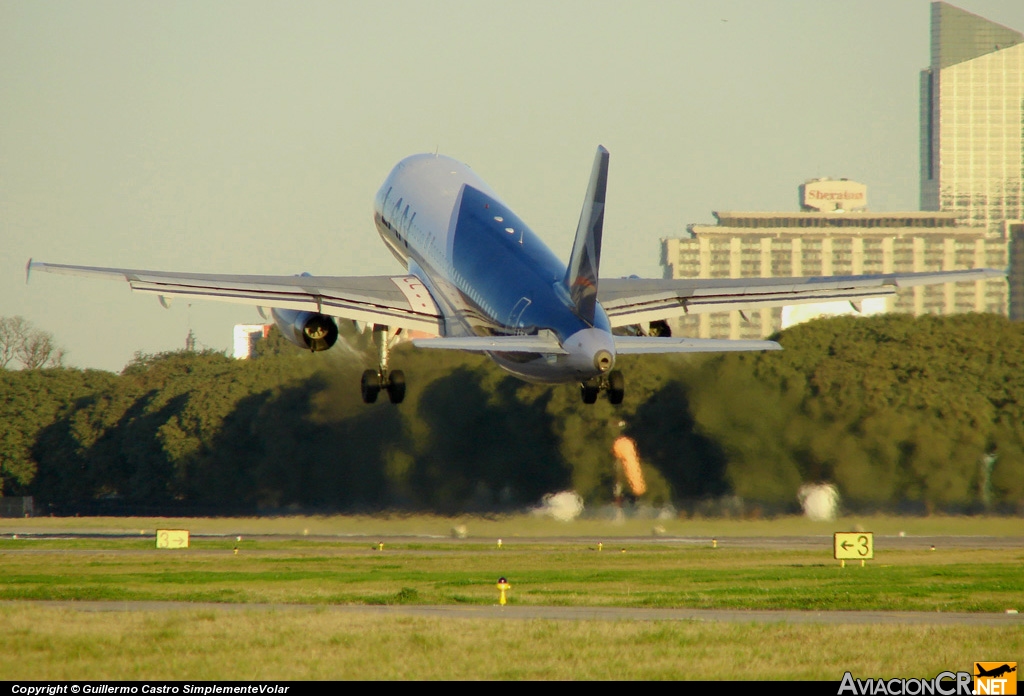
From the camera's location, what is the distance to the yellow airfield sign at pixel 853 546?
166 ft

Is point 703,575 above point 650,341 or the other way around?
the other way around

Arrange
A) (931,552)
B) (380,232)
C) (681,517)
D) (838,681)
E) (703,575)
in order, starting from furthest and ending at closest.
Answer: (681,517) < (380,232) < (931,552) < (703,575) < (838,681)

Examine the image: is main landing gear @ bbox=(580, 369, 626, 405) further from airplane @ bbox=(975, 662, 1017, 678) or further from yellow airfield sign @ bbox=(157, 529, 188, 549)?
yellow airfield sign @ bbox=(157, 529, 188, 549)

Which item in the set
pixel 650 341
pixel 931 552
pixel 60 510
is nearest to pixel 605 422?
pixel 931 552

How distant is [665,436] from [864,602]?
31.0 metres

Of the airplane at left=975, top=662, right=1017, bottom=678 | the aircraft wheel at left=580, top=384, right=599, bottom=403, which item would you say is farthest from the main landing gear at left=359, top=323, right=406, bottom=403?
the airplane at left=975, top=662, right=1017, bottom=678

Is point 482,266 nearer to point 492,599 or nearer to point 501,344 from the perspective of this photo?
point 501,344

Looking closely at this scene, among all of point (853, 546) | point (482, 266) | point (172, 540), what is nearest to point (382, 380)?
point (482, 266)

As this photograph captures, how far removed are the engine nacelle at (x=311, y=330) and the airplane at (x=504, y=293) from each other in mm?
42

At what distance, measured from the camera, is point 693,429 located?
65.0 m

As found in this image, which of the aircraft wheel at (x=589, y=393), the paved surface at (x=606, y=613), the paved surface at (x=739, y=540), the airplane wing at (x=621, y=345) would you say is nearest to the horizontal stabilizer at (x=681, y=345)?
the airplane wing at (x=621, y=345)

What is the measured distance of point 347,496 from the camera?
7325cm

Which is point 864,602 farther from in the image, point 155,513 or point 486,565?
point 155,513

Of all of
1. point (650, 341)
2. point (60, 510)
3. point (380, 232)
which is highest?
point (380, 232)
